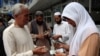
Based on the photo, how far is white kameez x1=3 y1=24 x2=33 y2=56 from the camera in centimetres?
431

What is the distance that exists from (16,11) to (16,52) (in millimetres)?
512

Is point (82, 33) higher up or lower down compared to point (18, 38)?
higher up

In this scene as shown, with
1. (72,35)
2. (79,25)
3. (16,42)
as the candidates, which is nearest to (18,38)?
(16,42)

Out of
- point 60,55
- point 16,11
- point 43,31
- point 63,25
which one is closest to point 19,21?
point 16,11

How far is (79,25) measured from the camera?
3893 mm

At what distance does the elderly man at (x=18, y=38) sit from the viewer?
170 inches

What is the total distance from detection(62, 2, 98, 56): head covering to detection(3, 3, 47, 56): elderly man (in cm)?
62

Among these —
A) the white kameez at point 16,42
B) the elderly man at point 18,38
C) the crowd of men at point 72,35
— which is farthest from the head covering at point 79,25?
the white kameez at point 16,42

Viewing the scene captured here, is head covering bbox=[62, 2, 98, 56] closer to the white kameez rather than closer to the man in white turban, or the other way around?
the man in white turban

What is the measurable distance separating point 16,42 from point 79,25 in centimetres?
92

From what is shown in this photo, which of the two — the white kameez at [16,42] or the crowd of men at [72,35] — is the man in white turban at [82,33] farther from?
the white kameez at [16,42]

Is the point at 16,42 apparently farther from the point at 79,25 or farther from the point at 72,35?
the point at 79,25

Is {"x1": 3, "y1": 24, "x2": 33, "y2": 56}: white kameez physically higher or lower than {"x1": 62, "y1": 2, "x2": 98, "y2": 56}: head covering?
lower

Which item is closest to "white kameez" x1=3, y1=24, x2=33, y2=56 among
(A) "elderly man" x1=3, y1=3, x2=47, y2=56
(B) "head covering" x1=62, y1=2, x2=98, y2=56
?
(A) "elderly man" x1=3, y1=3, x2=47, y2=56
